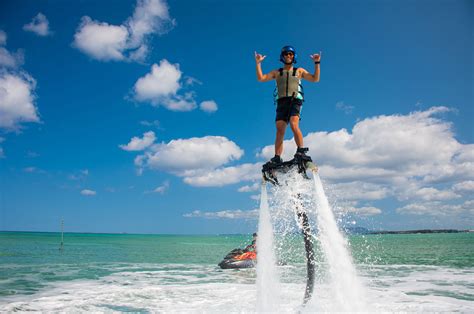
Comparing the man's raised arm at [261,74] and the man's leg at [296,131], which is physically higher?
the man's raised arm at [261,74]

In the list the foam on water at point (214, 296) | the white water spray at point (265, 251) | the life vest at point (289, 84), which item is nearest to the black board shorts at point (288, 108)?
the life vest at point (289, 84)

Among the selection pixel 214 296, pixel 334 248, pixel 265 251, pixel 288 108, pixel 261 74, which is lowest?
pixel 214 296

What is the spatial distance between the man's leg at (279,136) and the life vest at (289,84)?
567 mm

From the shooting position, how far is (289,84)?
730 cm

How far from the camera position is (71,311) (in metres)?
11.5

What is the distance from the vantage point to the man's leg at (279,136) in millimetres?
7391

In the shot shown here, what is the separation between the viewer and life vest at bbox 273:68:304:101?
730 centimetres

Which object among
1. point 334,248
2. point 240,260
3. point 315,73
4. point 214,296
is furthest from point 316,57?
point 240,260

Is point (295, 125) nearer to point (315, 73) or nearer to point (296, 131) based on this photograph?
point (296, 131)

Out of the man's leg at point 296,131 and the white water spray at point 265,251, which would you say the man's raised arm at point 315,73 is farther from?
the white water spray at point 265,251

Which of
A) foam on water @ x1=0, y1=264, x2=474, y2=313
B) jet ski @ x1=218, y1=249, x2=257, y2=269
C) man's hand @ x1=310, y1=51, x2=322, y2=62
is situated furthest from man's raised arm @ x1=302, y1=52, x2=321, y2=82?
jet ski @ x1=218, y1=249, x2=257, y2=269

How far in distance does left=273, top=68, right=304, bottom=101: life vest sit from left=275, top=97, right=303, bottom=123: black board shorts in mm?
81

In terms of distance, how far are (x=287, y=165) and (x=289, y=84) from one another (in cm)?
163

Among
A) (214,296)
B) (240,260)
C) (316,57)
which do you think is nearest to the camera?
(316,57)
